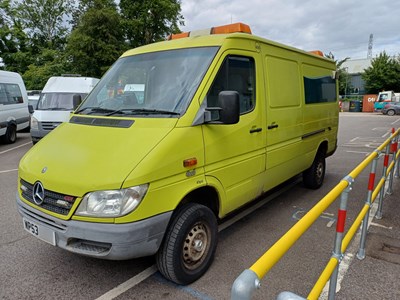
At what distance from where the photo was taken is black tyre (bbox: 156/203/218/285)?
2.79 metres

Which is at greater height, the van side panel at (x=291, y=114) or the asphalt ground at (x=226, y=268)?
the van side panel at (x=291, y=114)

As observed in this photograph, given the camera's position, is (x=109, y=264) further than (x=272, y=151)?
No

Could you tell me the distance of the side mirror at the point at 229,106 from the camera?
282 centimetres

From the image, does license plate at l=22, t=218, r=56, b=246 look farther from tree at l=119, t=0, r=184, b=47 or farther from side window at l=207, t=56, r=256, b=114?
tree at l=119, t=0, r=184, b=47

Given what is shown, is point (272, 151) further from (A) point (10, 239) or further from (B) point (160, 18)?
(B) point (160, 18)

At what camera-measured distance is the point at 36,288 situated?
295cm

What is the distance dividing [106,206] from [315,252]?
2.42 meters

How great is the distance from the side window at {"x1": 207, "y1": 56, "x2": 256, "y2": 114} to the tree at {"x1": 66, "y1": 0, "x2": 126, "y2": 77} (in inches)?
914

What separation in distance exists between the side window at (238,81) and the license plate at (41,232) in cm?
183

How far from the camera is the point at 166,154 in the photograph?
2648 mm

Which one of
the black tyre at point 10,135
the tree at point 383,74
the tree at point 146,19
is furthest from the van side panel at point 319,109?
the tree at point 383,74

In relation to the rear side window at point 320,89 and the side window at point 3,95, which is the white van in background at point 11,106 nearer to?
the side window at point 3,95

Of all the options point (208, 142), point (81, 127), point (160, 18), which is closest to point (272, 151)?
point (208, 142)

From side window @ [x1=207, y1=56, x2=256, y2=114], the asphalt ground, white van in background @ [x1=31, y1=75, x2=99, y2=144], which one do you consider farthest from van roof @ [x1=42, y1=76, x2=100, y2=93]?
side window @ [x1=207, y1=56, x2=256, y2=114]
